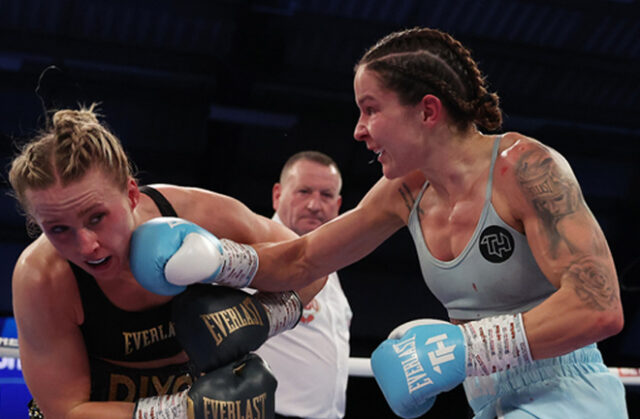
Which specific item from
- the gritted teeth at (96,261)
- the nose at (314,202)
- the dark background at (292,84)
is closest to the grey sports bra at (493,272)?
the gritted teeth at (96,261)

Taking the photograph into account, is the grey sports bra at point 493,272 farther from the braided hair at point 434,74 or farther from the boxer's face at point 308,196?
Answer: the boxer's face at point 308,196

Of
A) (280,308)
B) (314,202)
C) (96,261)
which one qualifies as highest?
(314,202)

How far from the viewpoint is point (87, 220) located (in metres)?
1.50

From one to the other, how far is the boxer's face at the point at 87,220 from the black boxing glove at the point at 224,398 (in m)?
0.33

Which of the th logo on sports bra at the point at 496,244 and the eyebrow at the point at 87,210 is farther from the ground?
the eyebrow at the point at 87,210

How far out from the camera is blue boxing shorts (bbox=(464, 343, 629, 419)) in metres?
1.41

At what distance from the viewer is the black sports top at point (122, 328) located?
5.41ft

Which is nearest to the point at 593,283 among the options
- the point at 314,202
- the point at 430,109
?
the point at 430,109

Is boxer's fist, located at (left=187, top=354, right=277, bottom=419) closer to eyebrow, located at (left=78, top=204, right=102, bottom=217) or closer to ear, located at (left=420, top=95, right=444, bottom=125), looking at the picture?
eyebrow, located at (left=78, top=204, right=102, bottom=217)

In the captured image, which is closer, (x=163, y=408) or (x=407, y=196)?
(x=163, y=408)

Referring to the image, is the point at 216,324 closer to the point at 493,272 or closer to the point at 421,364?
the point at 421,364

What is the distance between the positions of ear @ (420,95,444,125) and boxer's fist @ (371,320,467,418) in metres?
0.50

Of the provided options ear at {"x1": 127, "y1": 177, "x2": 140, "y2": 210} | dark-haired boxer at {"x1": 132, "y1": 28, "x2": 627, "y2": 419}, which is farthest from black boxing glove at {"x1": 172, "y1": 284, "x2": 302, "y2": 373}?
Result: ear at {"x1": 127, "y1": 177, "x2": 140, "y2": 210}

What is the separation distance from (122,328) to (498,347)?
3.01 feet
